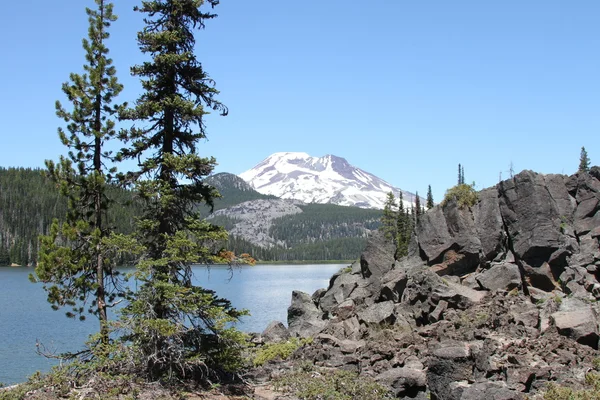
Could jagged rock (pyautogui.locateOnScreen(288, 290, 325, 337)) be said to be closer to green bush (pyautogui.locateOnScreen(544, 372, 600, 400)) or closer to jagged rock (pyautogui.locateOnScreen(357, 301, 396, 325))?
jagged rock (pyautogui.locateOnScreen(357, 301, 396, 325))

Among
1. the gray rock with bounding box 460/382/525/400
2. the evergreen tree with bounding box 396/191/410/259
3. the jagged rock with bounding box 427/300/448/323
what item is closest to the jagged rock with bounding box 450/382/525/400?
the gray rock with bounding box 460/382/525/400

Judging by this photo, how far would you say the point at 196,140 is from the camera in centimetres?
1928

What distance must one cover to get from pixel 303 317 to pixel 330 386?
13872 millimetres

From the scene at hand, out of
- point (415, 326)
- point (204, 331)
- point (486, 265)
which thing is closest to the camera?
point (204, 331)

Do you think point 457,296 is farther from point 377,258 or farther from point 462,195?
point 377,258

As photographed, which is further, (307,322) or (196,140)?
(307,322)

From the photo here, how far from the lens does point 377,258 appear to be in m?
32.8

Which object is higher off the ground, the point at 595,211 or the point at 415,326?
the point at 595,211

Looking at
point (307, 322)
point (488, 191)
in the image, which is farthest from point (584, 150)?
point (307, 322)

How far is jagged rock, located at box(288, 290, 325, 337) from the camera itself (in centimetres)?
2972

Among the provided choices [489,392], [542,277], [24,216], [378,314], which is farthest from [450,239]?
[24,216]

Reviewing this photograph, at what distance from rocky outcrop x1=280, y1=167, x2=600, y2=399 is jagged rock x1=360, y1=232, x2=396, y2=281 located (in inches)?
2.6

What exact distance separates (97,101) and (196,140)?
4498mm

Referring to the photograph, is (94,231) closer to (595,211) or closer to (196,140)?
(196,140)
